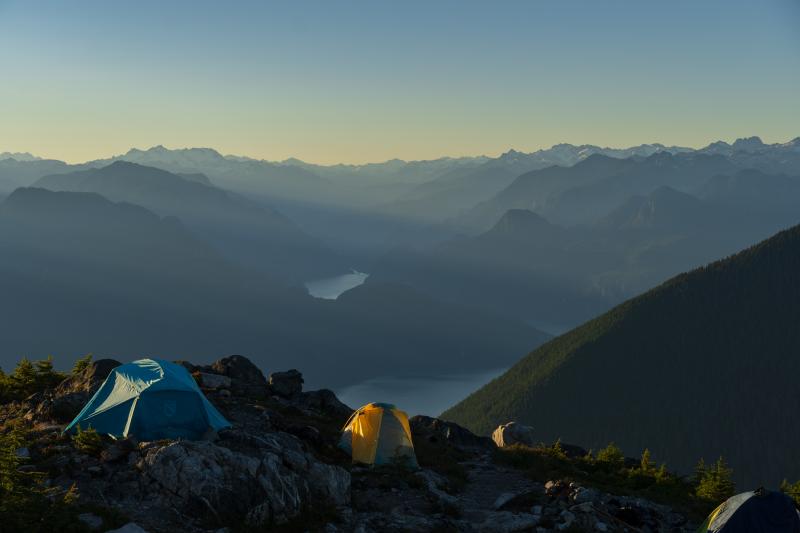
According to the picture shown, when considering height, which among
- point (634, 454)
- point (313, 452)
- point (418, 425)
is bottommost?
point (634, 454)

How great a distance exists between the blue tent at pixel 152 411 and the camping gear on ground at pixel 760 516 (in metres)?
20.0

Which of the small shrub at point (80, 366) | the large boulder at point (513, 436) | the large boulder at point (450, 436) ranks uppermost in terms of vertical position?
the small shrub at point (80, 366)

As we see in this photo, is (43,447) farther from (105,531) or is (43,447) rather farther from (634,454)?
(634,454)

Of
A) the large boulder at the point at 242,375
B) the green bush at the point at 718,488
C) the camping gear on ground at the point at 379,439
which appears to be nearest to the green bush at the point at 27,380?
the large boulder at the point at 242,375

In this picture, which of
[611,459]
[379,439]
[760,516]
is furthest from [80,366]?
[760,516]

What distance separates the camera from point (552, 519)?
24.2 meters

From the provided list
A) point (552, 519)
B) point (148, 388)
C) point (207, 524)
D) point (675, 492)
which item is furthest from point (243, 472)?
point (675, 492)

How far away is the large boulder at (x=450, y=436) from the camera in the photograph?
42188mm

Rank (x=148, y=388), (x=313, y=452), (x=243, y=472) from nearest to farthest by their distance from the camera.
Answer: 1. (x=243, y=472)
2. (x=148, y=388)
3. (x=313, y=452)

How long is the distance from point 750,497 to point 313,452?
1810cm

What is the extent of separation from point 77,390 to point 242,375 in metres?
12.6

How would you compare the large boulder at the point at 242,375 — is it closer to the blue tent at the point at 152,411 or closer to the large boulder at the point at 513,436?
the blue tent at the point at 152,411

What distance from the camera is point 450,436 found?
43281 mm

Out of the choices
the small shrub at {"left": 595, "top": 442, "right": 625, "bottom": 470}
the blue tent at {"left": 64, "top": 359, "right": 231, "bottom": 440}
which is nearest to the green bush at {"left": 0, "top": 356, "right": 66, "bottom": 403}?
the blue tent at {"left": 64, "top": 359, "right": 231, "bottom": 440}
